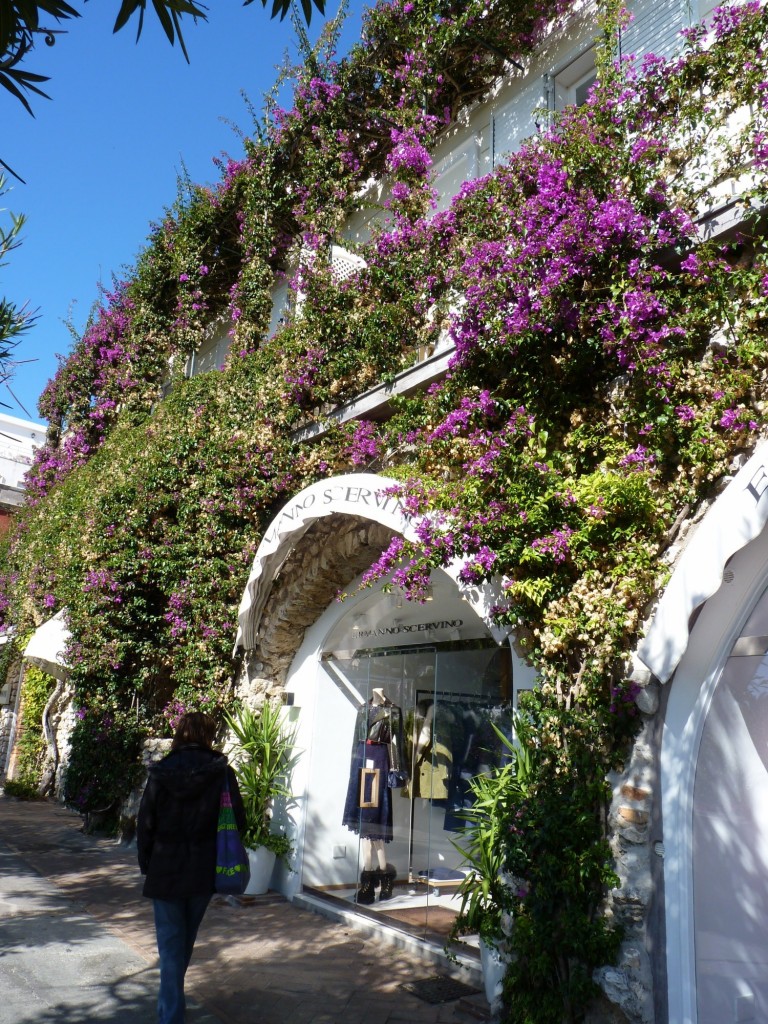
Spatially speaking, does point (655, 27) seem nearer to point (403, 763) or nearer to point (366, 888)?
point (403, 763)

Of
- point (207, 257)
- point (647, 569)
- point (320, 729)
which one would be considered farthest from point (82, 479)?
point (647, 569)

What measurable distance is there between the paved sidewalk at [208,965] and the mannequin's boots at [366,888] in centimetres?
40

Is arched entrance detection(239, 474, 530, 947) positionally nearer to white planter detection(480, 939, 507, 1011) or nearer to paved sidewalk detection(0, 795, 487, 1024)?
paved sidewalk detection(0, 795, 487, 1024)

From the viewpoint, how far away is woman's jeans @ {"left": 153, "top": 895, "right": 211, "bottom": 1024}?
13.8ft

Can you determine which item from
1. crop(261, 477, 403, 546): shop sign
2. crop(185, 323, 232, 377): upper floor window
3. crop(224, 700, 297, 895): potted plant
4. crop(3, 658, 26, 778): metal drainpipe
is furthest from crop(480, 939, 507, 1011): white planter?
crop(3, 658, 26, 778): metal drainpipe

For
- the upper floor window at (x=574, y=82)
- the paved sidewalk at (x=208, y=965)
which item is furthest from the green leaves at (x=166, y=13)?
the upper floor window at (x=574, y=82)

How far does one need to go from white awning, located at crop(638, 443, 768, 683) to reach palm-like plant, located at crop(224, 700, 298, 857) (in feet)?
16.8

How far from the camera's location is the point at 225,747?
9.21m

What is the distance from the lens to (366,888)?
25.3 ft

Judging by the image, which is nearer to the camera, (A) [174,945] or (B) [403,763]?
(A) [174,945]

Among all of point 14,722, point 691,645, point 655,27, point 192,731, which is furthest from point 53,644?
point 655,27

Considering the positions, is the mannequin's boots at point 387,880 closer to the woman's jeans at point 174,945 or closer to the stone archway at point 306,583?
the stone archway at point 306,583

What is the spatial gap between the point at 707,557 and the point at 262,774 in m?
5.68

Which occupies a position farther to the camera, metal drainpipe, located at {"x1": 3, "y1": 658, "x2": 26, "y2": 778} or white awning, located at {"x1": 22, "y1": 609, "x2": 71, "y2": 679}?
A: metal drainpipe, located at {"x1": 3, "y1": 658, "x2": 26, "y2": 778}
